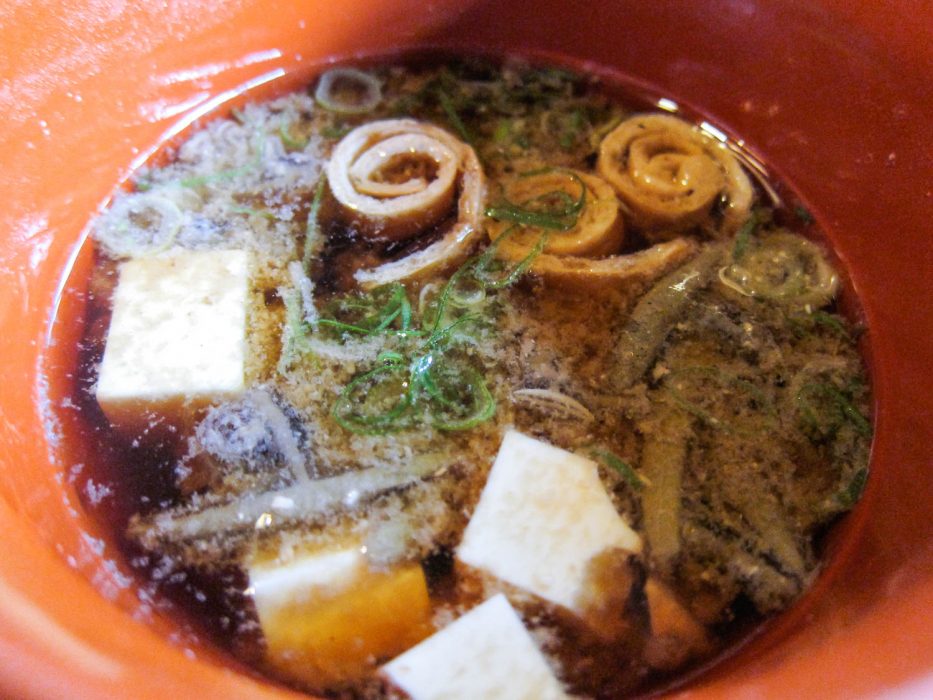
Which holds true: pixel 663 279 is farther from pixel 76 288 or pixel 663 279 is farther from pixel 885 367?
pixel 76 288

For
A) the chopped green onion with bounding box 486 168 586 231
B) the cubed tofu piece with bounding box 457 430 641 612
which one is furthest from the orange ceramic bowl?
the chopped green onion with bounding box 486 168 586 231

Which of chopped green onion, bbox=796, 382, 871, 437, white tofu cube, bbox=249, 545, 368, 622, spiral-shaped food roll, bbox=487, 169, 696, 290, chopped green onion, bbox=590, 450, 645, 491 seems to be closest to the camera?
white tofu cube, bbox=249, 545, 368, 622

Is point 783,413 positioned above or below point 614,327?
below

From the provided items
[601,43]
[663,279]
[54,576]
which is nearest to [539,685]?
[54,576]

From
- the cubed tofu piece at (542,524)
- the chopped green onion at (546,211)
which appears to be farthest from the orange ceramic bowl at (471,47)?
the chopped green onion at (546,211)

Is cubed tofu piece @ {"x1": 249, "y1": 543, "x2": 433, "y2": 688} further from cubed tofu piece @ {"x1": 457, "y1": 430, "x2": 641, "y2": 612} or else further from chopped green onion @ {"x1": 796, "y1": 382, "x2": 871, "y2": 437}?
chopped green onion @ {"x1": 796, "y1": 382, "x2": 871, "y2": 437}

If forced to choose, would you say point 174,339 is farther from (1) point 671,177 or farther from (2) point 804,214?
(2) point 804,214
